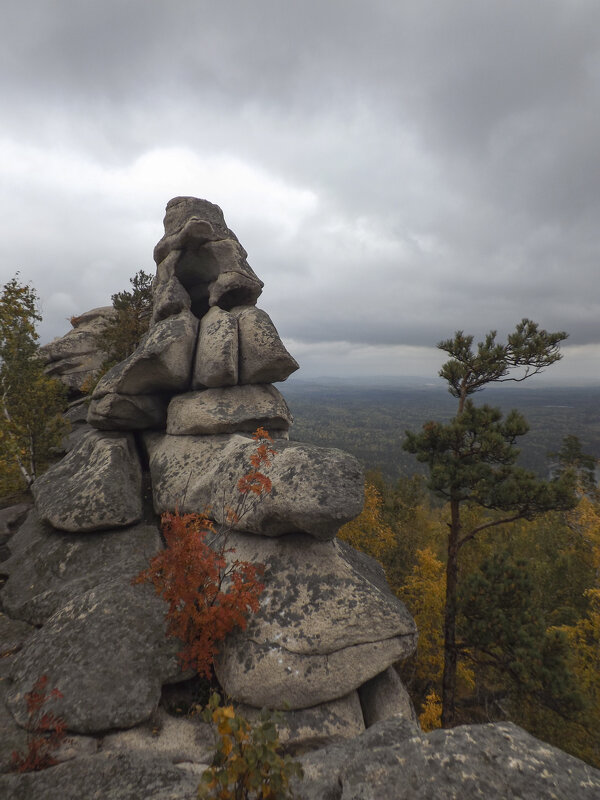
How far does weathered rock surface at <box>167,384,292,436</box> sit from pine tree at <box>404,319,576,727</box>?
7.10 metres

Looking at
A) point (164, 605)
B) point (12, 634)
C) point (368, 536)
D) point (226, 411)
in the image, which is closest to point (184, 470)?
point (226, 411)

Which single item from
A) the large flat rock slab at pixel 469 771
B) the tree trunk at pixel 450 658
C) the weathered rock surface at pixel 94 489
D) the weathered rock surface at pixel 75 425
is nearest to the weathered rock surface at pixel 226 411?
the weathered rock surface at pixel 94 489

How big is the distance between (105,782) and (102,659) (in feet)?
12.0

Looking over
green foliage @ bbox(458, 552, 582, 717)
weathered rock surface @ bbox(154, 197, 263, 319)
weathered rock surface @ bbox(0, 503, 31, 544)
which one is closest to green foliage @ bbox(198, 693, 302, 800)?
green foliage @ bbox(458, 552, 582, 717)

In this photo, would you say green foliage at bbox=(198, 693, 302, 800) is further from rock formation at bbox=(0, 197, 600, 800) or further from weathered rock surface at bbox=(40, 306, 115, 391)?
weathered rock surface at bbox=(40, 306, 115, 391)

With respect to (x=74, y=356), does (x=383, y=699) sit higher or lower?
lower

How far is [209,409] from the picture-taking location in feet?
Result: 54.0

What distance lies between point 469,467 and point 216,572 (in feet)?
36.8

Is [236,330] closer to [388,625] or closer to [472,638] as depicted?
[388,625]

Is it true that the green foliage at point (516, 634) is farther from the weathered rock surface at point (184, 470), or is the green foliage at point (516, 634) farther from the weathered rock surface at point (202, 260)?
the weathered rock surface at point (202, 260)

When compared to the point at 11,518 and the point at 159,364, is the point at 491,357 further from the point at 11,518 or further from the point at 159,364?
the point at 11,518

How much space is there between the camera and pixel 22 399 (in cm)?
2112

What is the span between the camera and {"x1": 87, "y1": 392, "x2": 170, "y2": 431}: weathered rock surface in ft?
54.1

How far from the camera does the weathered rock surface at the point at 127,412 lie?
1650cm
